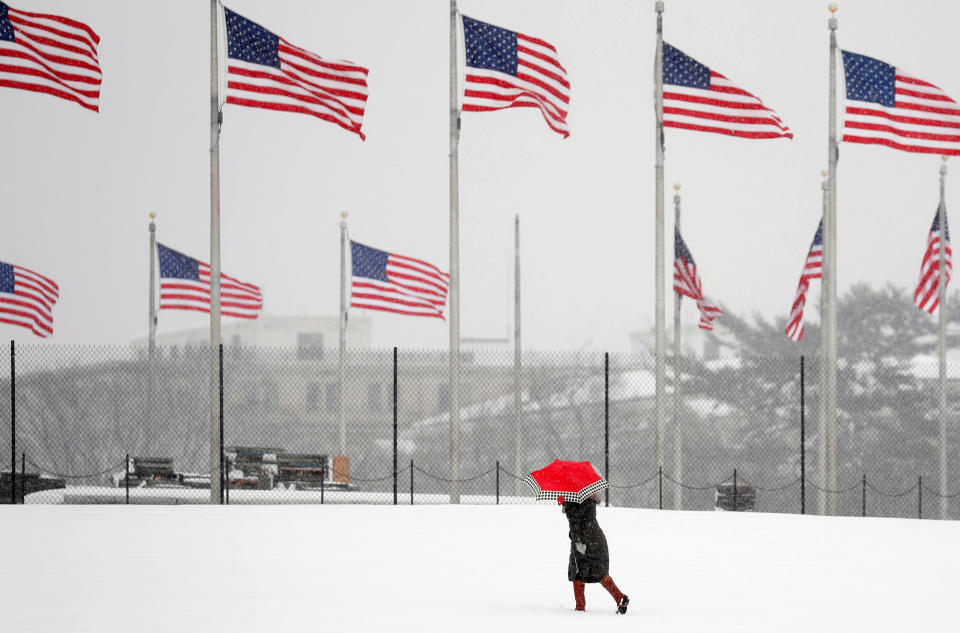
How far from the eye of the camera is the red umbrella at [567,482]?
1177 centimetres

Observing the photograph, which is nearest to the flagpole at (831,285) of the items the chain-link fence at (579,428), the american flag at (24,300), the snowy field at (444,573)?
the snowy field at (444,573)

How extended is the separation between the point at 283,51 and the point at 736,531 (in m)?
10.6

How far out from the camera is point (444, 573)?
14344 mm

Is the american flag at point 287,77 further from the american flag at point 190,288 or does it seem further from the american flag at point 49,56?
the american flag at point 190,288

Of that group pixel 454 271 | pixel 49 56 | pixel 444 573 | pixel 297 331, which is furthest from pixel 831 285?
pixel 297 331

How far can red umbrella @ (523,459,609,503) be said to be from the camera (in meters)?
11.8

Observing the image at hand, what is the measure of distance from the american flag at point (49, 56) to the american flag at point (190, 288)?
10.3 meters

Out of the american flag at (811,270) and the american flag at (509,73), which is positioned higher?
the american flag at (509,73)

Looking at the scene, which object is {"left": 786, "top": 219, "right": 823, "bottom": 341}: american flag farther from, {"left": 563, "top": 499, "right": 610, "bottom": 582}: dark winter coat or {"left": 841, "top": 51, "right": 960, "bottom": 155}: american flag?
{"left": 563, "top": 499, "right": 610, "bottom": 582}: dark winter coat

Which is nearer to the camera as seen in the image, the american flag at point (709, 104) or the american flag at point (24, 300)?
the american flag at point (709, 104)

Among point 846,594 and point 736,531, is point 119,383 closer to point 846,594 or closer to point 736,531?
point 736,531

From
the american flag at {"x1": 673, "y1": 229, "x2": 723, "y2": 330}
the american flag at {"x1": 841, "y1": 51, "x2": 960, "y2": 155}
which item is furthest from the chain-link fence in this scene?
the american flag at {"x1": 841, "y1": 51, "x2": 960, "y2": 155}

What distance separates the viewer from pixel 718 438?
58.8 metres

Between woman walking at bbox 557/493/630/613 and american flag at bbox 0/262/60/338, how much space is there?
68.5ft
